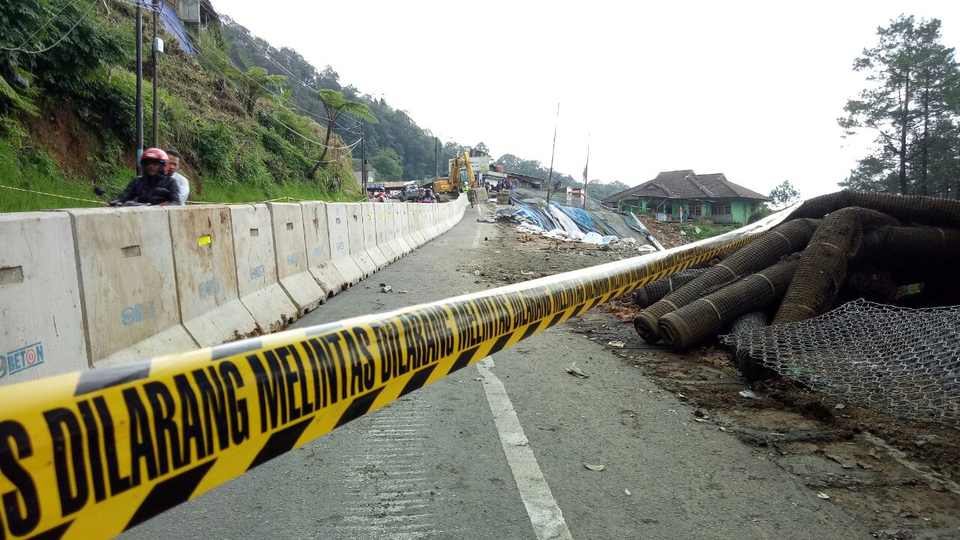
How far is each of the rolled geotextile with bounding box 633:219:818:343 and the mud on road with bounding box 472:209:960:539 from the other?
1.00ft

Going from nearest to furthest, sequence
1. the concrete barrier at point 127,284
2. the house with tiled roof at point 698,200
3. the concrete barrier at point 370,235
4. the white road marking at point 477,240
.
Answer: the concrete barrier at point 127,284 < the concrete barrier at point 370,235 < the white road marking at point 477,240 < the house with tiled roof at point 698,200

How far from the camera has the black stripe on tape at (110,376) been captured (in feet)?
3.51

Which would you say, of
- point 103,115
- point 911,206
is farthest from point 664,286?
point 103,115

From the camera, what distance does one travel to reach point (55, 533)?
3.42ft

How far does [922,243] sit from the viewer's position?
6.09m

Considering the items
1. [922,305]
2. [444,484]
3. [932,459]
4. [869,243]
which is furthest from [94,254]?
[922,305]

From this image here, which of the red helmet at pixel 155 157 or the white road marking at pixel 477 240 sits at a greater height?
the red helmet at pixel 155 157

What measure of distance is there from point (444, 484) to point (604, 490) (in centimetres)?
84

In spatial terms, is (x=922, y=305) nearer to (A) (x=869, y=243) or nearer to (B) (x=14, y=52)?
(A) (x=869, y=243)

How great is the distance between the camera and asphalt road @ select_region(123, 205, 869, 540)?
8.46ft

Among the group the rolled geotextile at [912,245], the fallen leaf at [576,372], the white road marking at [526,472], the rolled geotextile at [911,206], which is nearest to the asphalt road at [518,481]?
the white road marking at [526,472]

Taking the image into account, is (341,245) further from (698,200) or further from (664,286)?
(698,200)

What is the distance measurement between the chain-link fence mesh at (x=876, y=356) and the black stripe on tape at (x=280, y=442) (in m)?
4.07

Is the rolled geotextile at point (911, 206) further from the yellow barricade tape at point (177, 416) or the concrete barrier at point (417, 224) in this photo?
the concrete barrier at point (417, 224)
